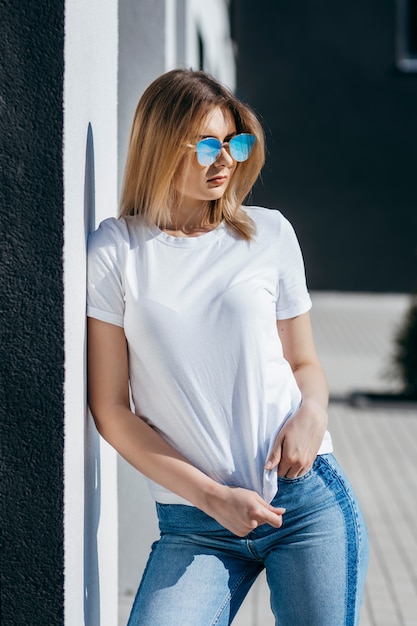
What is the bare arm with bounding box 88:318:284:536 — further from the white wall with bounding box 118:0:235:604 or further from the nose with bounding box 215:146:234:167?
the white wall with bounding box 118:0:235:604

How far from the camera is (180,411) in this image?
76.0 inches

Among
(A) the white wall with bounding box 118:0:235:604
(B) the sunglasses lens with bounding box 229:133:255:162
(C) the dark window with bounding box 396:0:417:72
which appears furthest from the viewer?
(C) the dark window with bounding box 396:0:417:72

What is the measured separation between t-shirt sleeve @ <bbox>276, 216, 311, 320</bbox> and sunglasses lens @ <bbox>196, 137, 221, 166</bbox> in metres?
0.23

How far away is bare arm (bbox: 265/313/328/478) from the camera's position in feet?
6.33

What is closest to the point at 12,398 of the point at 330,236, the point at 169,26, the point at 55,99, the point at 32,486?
the point at 32,486

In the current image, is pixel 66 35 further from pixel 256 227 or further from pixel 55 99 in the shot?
pixel 256 227

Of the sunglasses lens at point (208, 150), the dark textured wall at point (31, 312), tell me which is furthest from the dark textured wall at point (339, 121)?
the dark textured wall at point (31, 312)

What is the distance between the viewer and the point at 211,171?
2037 mm

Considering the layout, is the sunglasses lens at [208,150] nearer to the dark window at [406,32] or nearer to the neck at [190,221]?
the neck at [190,221]

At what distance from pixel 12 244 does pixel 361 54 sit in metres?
16.8

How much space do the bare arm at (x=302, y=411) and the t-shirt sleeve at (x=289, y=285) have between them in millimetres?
27

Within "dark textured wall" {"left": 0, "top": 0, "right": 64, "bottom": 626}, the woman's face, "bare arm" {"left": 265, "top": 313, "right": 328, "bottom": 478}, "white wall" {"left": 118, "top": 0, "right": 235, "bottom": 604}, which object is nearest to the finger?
"bare arm" {"left": 265, "top": 313, "right": 328, "bottom": 478}

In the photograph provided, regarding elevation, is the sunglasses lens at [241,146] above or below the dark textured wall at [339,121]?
above

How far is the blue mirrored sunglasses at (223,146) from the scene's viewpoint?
6.46ft
